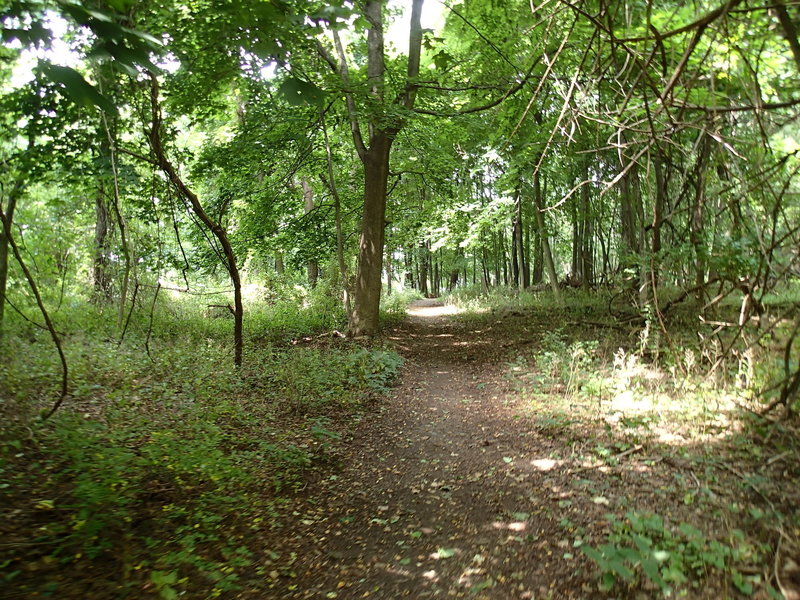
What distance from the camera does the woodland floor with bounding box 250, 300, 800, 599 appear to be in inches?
122

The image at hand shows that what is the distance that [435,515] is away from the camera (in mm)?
4059

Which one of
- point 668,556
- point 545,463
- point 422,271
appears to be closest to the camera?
point 668,556

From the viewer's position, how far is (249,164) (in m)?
11.5

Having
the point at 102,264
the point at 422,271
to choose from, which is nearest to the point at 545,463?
the point at 102,264

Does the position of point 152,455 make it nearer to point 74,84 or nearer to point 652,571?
point 74,84

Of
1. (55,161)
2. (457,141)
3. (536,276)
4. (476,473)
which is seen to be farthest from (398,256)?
(476,473)

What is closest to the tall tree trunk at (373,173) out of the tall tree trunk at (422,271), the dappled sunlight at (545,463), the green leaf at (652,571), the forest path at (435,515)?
the forest path at (435,515)

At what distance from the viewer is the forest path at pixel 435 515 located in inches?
124

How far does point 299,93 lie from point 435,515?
347 cm

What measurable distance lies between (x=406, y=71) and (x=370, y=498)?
30.6ft

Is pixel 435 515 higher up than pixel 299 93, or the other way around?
pixel 299 93

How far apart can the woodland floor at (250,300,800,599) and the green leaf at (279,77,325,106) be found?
289cm

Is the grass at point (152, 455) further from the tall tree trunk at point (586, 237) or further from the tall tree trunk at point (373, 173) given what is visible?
the tall tree trunk at point (586, 237)

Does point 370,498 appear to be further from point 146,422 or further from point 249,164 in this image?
point 249,164
